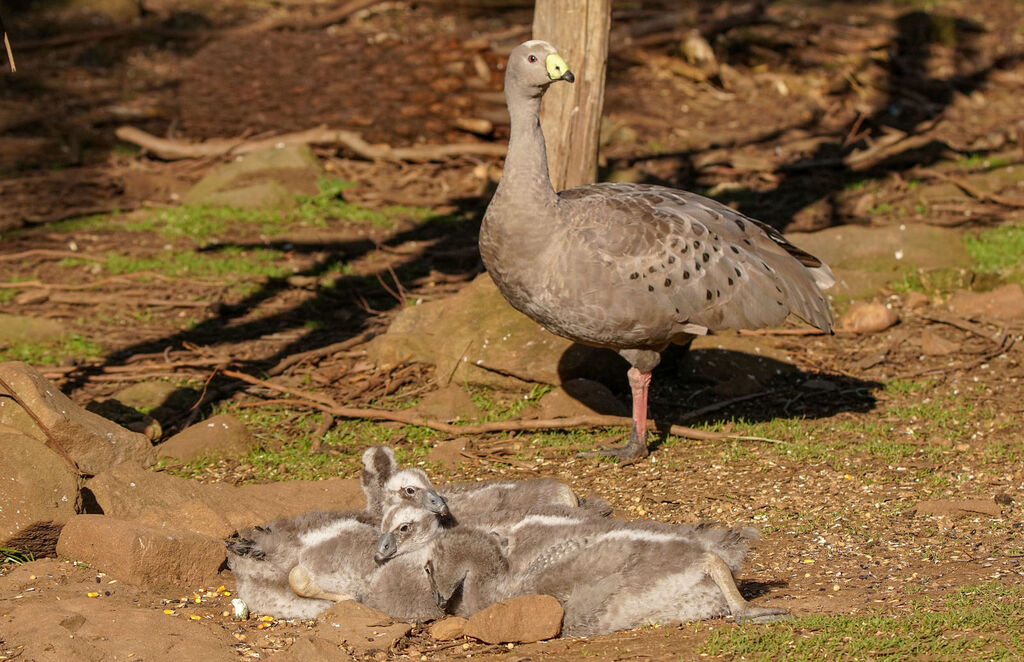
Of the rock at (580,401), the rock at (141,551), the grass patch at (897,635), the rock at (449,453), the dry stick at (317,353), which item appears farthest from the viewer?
the dry stick at (317,353)

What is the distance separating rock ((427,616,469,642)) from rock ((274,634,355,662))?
1.45 feet

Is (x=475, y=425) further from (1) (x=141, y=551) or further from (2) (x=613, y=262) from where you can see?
(1) (x=141, y=551)

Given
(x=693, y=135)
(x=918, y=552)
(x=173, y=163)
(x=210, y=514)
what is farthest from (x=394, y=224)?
(x=918, y=552)

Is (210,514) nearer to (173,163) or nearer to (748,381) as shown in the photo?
(748,381)

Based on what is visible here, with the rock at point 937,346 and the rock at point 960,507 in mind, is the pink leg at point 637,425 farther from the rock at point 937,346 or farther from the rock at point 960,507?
the rock at point 937,346

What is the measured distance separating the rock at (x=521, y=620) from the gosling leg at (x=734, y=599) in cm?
69

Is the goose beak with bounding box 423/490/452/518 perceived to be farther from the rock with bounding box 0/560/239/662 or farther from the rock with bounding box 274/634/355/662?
the rock with bounding box 0/560/239/662

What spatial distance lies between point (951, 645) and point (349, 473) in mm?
3899

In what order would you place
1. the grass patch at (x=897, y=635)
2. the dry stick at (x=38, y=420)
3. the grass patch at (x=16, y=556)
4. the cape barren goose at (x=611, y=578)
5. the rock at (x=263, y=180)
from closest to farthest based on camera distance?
the grass patch at (x=897, y=635) → the cape barren goose at (x=611, y=578) → the grass patch at (x=16, y=556) → the dry stick at (x=38, y=420) → the rock at (x=263, y=180)

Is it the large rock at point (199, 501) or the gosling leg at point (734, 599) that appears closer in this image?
the gosling leg at point (734, 599)

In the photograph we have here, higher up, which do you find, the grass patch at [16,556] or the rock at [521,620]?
the rock at [521,620]

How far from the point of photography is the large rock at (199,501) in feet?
20.1

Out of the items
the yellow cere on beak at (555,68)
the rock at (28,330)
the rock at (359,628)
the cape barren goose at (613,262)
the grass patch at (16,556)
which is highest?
the yellow cere on beak at (555,68)

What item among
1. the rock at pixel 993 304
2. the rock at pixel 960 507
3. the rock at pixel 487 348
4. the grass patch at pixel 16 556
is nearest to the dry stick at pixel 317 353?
the rock at pixel 487 348
